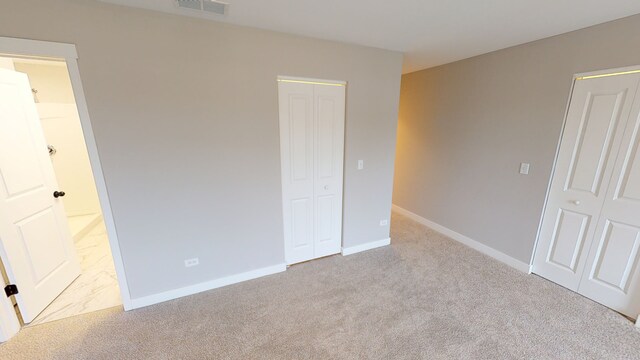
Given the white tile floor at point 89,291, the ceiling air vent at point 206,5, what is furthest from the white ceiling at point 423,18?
the white tile floor at point 89,291

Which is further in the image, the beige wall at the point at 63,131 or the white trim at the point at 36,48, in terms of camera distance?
the beige wall at the point at 63,131

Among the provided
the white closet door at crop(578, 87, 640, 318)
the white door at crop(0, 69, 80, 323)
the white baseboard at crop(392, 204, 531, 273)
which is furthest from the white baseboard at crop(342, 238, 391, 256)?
the white door at crop(0, 69, 80, 323)

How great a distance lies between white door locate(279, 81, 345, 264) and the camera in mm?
2553

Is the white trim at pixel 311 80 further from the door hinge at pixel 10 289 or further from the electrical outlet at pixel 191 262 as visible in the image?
the door hinge at pixel 10 289

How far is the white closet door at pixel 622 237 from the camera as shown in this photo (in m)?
1.99

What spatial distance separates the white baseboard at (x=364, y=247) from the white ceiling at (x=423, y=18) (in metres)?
2.41

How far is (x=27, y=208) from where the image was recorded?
6.63ft

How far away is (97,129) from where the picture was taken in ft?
6.05

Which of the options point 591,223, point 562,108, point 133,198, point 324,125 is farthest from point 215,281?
point 562,108

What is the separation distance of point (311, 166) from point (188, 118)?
1283 mm

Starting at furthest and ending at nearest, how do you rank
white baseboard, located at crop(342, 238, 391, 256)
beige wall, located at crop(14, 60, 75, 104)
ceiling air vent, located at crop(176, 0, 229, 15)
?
1. beige wall, located at crop(14, 60, 75, 104)
2. white baseboard, located at crop(342, 238, 391, 256)
3. ceiling air vent, located at crop(176, 0, 229, 15)

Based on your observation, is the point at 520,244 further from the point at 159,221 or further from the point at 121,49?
the point at 121,49

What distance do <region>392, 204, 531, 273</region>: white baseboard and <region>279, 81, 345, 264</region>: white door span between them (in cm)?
172

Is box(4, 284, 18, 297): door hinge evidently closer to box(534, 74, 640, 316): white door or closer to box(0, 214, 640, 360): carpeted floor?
box(0, 214, 640, 360): carpeted floor
